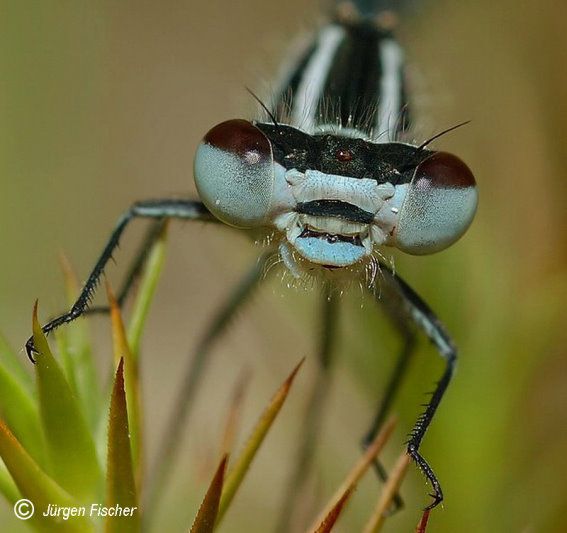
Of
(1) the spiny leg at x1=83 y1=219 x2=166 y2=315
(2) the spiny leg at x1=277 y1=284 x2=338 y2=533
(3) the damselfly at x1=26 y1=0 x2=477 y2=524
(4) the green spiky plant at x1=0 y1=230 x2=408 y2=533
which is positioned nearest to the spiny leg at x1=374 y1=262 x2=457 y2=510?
(3) the damselfly at x1=26 y1=0 x2=477 y2=524

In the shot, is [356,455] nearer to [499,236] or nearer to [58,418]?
[499,236]

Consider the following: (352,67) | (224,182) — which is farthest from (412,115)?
(224,182)

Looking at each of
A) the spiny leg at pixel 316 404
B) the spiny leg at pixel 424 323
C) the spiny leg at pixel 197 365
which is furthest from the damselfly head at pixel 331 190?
the spiny leg at pixel 197 365

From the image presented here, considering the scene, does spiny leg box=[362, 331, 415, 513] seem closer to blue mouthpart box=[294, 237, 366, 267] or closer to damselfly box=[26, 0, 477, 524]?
damselfly box=[26, 0, 477, 524]

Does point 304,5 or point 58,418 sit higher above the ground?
point 304,5

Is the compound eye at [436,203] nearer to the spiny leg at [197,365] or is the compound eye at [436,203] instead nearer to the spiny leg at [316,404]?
the spiny leg at [316,404]

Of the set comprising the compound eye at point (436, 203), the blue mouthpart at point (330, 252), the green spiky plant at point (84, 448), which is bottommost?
the green spiky plant at point (84, 448)
